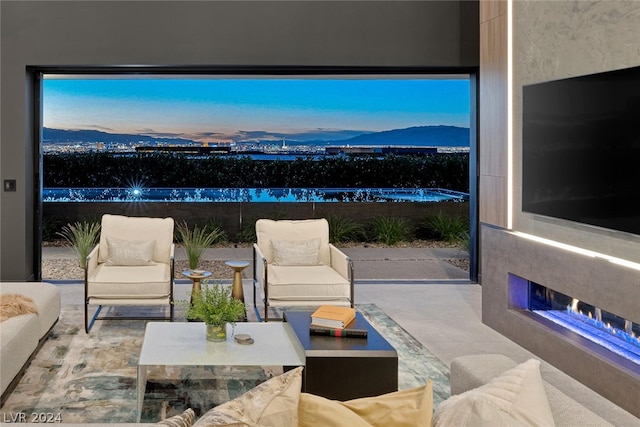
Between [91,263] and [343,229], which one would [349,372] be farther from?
[343,229]

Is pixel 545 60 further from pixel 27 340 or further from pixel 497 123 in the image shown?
pixel 27 340

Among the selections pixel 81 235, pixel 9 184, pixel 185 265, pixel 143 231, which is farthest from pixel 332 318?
pixel 9 184

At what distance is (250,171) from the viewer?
7547 mm

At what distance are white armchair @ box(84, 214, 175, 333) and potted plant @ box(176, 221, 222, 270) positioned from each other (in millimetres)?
1200

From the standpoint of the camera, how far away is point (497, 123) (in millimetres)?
5430

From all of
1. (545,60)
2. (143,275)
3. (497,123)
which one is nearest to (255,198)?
(143,275)

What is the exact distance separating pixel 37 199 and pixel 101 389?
386 cm

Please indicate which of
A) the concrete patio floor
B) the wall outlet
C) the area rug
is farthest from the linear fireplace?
the wall outlet

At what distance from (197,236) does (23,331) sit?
11.6 ft

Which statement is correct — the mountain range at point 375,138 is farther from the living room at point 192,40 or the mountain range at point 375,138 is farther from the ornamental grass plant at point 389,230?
the ornamental grass plant at point 389,230

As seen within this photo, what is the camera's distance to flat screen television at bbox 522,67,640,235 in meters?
Answer: 3.72

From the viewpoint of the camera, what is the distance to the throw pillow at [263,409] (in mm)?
1497

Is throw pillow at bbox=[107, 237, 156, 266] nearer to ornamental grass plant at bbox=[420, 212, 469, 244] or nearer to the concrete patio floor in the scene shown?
the concrete patio floor

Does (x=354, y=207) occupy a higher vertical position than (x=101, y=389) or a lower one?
higher
